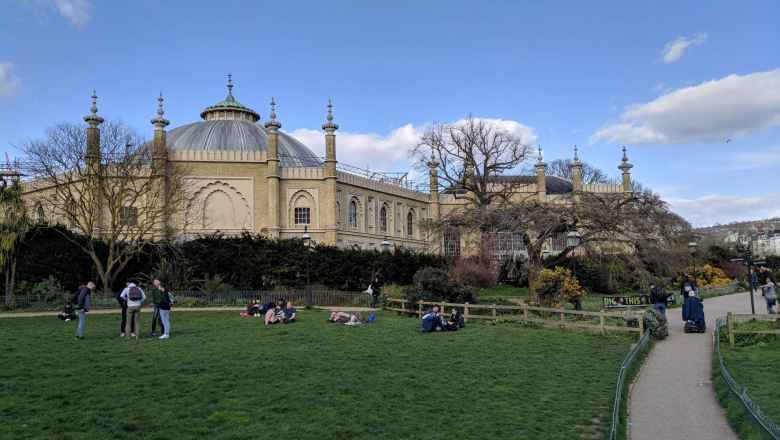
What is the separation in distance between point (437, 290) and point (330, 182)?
60.3ft

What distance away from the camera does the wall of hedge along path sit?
2900 cm

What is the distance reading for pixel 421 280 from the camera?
2453 cm

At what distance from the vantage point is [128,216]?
31781 millimetres

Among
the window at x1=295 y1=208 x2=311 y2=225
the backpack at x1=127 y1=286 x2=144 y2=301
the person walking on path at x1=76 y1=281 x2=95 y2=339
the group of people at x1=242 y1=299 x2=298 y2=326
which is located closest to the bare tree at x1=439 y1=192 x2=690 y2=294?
the group of people at x1=242 y1=299 x2=298 y2=326

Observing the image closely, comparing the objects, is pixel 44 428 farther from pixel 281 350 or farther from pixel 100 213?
pixel 100 213

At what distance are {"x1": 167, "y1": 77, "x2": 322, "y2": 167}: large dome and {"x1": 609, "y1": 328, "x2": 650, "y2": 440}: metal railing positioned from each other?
32.9 metres

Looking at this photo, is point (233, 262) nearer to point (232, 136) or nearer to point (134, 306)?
point (134, 306)

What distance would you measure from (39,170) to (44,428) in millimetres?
27440

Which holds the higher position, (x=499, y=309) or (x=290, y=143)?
(x=290, y=143)

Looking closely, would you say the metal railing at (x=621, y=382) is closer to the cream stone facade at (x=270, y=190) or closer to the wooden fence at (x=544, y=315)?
the wooden fence at (x=544, y=315)

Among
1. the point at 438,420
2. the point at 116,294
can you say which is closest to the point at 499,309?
the point at 438,420

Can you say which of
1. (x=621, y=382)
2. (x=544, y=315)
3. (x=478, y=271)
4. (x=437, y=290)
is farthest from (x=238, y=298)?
(x=621, y=382)

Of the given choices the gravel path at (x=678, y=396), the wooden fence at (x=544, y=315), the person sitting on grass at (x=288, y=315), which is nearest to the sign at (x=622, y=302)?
the wooden fence at (x=544, y=315)

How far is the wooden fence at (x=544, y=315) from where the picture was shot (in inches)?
699
